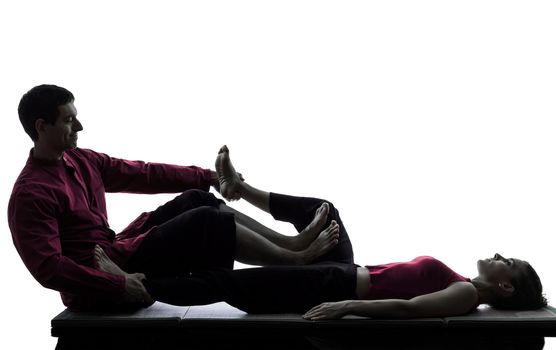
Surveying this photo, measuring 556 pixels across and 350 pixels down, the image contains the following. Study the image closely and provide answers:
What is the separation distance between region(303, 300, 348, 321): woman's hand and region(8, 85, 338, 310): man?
1.14 feet

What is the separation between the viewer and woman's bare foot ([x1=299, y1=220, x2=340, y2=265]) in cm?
387

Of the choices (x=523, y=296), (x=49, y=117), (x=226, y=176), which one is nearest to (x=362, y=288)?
(x=523, y=296)

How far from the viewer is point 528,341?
11.6 feet

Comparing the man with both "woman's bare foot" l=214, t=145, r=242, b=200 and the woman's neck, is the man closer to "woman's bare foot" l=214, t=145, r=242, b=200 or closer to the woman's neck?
"woman's bare foot" l=214, t=145, r=242, b=200

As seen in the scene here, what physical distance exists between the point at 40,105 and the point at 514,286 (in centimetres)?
204

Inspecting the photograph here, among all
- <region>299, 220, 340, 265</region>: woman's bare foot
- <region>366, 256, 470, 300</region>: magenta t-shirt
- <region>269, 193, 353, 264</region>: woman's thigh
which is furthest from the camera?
<region>269, 193, 353, 264</region>: woman's thigh

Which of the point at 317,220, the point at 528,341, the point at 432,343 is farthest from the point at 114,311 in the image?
the point at 528,341

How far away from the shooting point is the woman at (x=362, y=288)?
11.6ft

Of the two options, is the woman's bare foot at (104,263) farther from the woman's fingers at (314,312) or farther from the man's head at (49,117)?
the woman's fingers at (314,312)

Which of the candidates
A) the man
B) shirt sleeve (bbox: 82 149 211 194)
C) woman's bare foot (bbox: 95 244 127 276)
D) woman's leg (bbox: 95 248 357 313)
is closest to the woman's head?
woman's leg (bbox: 95 248 357 313)

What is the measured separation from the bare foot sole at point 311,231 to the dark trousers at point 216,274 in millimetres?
160

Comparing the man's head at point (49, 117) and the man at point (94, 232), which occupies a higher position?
the man's head at point (49, 117)

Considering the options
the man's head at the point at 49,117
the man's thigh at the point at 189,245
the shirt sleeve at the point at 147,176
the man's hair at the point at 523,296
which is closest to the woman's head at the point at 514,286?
the man's hair at the point at 523,296

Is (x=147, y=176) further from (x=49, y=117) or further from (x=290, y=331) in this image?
(x=290, y=331)
